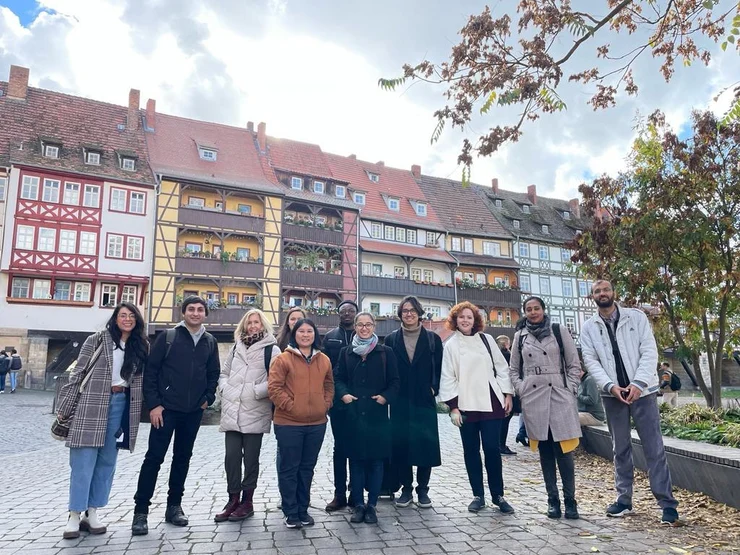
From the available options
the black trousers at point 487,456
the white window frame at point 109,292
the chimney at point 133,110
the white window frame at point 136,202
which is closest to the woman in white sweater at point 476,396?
the black trousers at point 487,456

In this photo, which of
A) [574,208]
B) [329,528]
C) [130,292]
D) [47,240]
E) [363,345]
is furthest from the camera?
[574,208]

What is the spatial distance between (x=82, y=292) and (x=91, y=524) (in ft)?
83.2

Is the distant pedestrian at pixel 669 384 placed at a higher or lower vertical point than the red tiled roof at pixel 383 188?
lower

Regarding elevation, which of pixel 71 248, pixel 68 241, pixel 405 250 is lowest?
pixel 71 248

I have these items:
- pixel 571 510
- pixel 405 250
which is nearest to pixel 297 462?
pixel 571 510

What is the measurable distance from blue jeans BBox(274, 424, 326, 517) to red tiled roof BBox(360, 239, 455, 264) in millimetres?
28438

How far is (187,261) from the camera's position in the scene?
2800 centimetres

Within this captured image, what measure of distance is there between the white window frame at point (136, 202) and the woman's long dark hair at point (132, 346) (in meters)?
25.4

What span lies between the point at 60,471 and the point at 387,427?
198 inches

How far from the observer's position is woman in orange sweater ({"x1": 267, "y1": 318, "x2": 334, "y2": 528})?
460 centimetres

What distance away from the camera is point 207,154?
1244 inches

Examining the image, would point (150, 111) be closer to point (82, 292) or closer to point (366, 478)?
point (82, 292)

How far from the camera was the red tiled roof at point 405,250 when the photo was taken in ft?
110

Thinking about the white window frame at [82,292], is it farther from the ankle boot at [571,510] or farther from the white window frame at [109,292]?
the ankle boot at [571,510]
